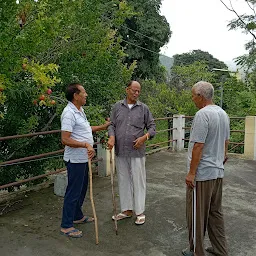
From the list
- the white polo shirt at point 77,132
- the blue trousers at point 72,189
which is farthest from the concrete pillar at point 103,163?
the white polo shirt at point 77,132

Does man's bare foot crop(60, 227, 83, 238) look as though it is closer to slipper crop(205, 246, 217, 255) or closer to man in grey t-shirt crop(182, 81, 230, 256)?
man in grey t-shirt crop(182, 81, 230, 256)

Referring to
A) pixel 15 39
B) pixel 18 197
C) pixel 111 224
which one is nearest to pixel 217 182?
pixel 111 224

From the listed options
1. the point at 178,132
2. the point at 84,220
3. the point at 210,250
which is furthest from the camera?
the point at 178,132

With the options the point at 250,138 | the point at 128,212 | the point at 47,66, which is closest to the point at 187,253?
the point at 128,212

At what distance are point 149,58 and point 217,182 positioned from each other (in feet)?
50.9

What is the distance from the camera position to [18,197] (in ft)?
15.4

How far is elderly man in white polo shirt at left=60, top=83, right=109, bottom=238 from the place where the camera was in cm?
334

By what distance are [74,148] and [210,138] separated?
1.38 metres

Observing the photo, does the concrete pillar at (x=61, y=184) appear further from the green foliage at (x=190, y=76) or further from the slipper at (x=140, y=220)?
the green foliage at (x=190, y=76)

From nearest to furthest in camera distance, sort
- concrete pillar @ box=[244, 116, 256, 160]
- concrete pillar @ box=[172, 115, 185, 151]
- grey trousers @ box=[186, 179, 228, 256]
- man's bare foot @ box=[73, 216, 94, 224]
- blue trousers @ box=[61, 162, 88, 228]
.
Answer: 1. grey trousers @ box=[186, 179, 228, 256]
2. blue trousers @ box=[61, 162, 88, 228]
3. man's bare foot @ box=[73, 216, 94, 224]
4. concrete pillar @ box=[244, 116, 256, 160]
5. concrete pillar @ box=[172, 115, 185, 151]

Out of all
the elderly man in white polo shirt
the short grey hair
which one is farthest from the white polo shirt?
the short grey hair

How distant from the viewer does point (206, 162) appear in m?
2.97

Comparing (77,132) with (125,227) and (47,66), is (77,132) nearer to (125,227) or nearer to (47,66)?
(47,66)

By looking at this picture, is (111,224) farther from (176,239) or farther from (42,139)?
(42,139)
